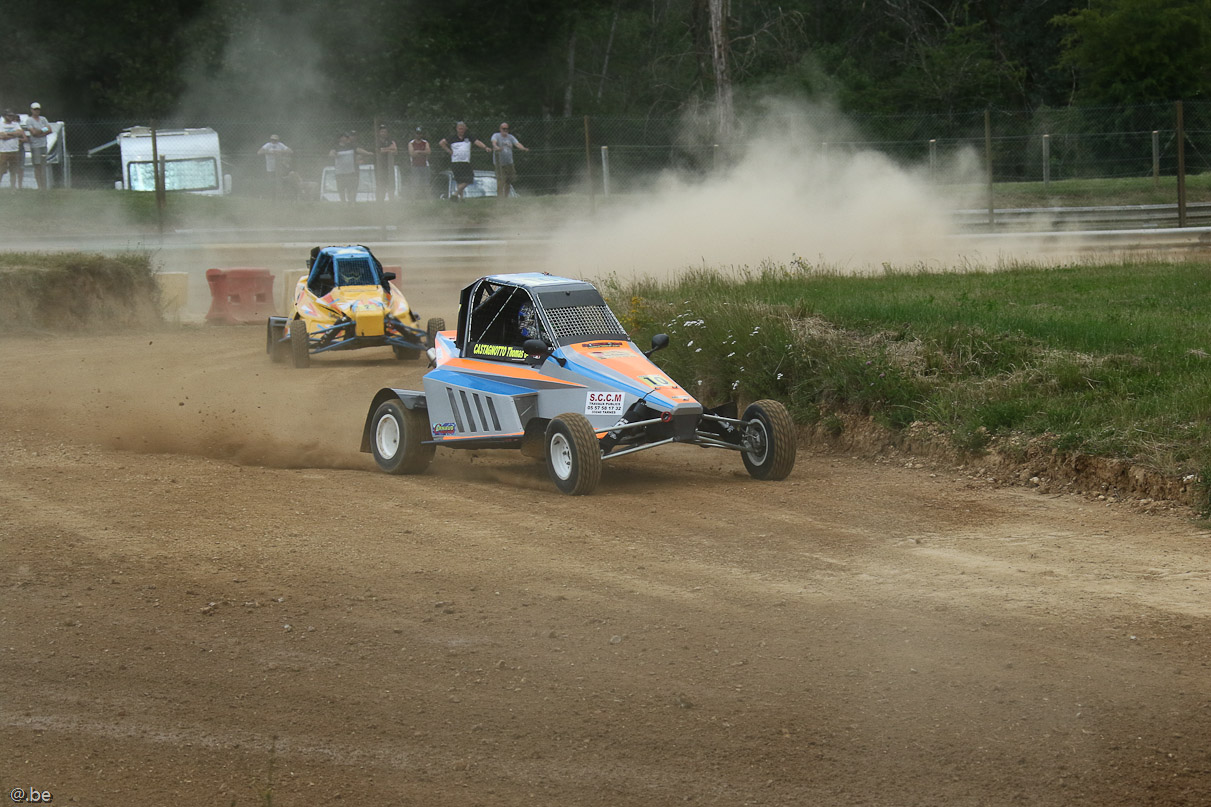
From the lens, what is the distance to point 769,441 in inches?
365

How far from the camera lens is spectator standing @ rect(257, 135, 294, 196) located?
1094 inches

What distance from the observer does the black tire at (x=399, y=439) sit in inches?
Answer: 394

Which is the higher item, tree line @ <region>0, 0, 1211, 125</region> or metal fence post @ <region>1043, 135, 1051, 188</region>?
tree line @ <region>0, 0, 1211, 125</region>

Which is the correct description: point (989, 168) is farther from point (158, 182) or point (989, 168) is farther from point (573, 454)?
point (573, 454)

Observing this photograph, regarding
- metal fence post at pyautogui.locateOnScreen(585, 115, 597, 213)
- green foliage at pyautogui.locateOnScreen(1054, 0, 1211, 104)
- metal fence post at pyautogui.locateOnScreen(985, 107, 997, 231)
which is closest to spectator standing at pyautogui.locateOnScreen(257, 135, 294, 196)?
metal fence post at pyautogui.locateOnScreen(585, 115, 597, 213)

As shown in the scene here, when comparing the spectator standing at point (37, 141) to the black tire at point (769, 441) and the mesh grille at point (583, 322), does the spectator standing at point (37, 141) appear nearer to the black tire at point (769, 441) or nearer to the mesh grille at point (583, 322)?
the mesh grille at point (583, 322)

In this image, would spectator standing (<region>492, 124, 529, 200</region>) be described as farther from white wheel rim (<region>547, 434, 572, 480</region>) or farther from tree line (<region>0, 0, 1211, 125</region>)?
white wheel rim (<region>547, 434, 572, 480</region>)

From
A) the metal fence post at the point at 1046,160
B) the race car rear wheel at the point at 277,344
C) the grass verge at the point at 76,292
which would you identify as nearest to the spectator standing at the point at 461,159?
the grass verge at the point at 76,292

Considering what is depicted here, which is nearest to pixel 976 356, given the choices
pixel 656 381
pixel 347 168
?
→ pixel 656 381

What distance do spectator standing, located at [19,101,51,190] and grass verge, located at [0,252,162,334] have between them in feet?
24.7

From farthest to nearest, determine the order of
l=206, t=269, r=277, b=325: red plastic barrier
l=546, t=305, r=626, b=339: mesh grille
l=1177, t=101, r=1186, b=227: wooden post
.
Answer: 1. l=1177, t=101, r=1186, b=227: wooden post
2. l=206, t=269, r=277, b=325: red plastic barrier
3. l=546, t=305, r=626, b=339: mesh grille

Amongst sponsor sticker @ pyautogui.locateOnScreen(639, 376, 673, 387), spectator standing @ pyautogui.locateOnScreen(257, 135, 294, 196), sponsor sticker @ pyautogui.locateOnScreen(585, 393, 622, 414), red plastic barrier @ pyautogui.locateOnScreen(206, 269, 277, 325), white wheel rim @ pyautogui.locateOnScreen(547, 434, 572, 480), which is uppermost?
spectator standing @ pyautogui.locateOnScreen(257, 135, 294, 196)

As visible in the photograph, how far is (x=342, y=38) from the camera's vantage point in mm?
38500

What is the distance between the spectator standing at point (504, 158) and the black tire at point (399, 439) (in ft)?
56.6
